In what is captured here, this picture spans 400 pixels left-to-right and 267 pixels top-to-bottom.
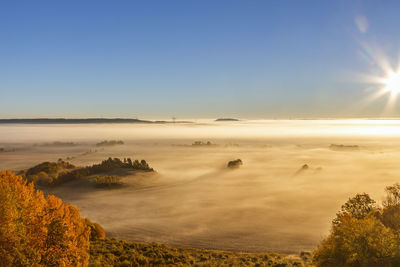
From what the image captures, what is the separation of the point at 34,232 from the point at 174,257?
1881cm

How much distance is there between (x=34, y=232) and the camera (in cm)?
2700

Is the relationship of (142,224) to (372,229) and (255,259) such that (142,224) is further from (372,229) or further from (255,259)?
(372,229)

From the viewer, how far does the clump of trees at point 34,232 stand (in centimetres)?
2439

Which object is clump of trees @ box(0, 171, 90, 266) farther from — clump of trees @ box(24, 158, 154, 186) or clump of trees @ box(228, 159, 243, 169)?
clump of trees @ box(228, 159, 243, 169)

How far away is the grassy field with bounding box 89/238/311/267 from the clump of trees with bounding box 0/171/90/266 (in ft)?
19.6

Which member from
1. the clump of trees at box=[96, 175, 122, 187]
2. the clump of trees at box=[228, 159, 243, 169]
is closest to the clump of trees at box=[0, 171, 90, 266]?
the clump of trees at box=[96, 175, 122, 187]

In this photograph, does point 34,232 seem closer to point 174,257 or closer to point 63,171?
point 174,257

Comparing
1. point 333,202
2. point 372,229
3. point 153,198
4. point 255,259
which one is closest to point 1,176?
point 255,259

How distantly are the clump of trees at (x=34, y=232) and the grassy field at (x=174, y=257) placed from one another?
598cm

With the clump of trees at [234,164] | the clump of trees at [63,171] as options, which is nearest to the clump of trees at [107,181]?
the clump of trees at [63,171]

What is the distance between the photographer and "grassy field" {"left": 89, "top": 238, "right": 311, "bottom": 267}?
122 ft

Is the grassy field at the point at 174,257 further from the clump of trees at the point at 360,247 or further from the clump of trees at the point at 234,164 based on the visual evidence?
the clump of trees at the point at 234,164

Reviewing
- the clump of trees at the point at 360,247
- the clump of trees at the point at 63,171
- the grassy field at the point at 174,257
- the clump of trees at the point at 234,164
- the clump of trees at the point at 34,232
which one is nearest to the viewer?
the clump of trees at the point at 34,232

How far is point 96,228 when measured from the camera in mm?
51031
